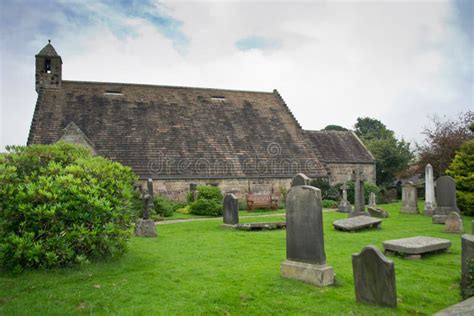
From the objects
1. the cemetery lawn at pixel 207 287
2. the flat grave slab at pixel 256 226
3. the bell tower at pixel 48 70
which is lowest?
the cemetery lawn at pixel 207 287

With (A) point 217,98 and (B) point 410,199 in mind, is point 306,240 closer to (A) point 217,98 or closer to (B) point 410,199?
(B) point 410,199

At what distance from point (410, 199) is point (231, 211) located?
10.0m

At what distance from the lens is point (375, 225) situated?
14625mm

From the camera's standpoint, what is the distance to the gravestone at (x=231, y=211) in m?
15.2

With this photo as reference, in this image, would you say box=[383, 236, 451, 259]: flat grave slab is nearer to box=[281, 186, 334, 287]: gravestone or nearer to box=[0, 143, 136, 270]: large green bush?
box=[281, 186, 334, 287]: gravestone

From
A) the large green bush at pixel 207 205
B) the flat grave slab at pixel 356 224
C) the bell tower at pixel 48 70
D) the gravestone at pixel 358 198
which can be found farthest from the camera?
the bell tower at pixel 48 70

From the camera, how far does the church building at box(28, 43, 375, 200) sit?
24547 mm

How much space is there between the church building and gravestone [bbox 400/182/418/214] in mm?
8178

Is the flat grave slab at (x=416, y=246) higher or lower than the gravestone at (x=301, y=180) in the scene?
lower

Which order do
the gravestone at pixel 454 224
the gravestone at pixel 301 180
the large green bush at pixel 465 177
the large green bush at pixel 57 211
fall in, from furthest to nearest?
the large green bush at pixel 465 177 → the gravestone at pixel 454 224 → the gravestone at pixel 301 180 → the large green bush at pixel 57 211

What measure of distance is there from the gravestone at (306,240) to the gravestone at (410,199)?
13883 millimetres

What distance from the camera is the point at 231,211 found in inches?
600

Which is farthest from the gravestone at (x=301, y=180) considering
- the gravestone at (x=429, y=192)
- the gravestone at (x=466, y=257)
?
the gravestone at (x=429, y=192)

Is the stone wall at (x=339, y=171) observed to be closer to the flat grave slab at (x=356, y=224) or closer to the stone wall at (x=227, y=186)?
the stone wall at (x=227, y=186)
